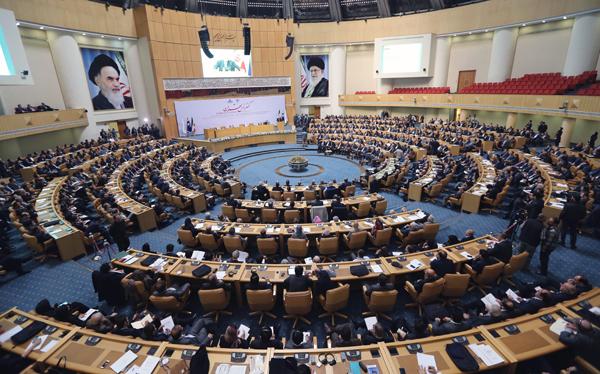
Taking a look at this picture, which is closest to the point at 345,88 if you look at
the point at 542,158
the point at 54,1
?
the point at 542,158

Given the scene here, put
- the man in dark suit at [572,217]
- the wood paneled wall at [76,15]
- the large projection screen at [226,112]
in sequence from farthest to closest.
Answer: the large projection screen at [226,112] < the wood paneled wall at [76,15] < the man in dark suit at [572,217]

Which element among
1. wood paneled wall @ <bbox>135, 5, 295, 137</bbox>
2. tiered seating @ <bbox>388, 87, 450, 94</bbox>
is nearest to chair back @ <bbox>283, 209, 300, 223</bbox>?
wood paneled wall @ <bbox>135, 5, 295, 137</bbox>

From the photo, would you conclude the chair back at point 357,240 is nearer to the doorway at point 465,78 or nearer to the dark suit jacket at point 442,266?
the dark suit jacket at point 442,266

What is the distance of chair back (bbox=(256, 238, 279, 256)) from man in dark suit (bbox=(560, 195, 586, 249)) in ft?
26.6

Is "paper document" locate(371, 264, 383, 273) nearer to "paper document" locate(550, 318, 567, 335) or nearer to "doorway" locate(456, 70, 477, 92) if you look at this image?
"paper document" locate(550, 318, 567, 335)

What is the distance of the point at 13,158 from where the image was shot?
19.9 meters

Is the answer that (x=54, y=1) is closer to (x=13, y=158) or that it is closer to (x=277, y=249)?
(x=13, y=158)

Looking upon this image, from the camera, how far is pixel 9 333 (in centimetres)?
518

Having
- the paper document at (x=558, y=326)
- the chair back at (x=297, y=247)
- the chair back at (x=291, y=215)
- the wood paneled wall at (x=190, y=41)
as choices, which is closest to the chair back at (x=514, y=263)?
the paper document at (x=558, y=326)

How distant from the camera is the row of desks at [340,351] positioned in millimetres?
4379

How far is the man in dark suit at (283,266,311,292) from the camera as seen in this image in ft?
21.0

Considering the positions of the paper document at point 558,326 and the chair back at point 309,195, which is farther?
the chair back at point 309,195

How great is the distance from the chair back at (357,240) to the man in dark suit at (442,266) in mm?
2212

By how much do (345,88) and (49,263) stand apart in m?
31.4
